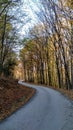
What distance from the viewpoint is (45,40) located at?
54.2 meters

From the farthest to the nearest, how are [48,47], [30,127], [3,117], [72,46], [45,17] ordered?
1. [48,47]
2. [45,17]
3. [72,46]
4. [3,117]
5. [30,127]

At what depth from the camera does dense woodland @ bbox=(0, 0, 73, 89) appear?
3206 centimetres

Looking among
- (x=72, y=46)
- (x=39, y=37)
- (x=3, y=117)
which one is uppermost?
(x=39, y=37)

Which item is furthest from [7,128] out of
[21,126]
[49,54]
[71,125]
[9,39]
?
[49,54]

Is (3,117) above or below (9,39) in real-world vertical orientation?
below

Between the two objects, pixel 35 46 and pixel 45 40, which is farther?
pixel 35 46

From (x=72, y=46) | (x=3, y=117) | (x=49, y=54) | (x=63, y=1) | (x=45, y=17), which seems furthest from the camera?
(x=49, y=54)

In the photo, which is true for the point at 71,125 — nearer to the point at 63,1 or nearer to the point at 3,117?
the point at 3,117

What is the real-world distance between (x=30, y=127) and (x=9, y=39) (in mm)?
35250

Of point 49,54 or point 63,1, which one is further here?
point 49,54

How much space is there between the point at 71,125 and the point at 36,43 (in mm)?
49002

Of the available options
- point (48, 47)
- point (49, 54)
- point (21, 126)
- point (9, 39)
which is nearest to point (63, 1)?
point (9, 39)

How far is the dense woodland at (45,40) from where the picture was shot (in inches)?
1262

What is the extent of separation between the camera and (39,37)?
2231 inches
